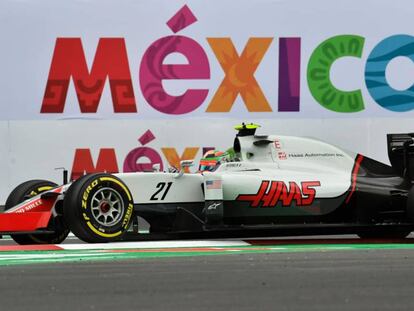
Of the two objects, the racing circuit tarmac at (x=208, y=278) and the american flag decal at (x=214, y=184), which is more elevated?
the american flag decal at (x=214, y=184)

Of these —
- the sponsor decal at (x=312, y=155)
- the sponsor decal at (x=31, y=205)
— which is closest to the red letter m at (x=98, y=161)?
the sponsor decal at (x=31, y=205)

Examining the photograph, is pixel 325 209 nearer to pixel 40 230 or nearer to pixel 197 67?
pixel 40 230

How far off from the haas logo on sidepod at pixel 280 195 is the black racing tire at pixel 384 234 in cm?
85

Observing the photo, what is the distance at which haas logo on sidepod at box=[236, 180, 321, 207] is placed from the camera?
10.6 meters

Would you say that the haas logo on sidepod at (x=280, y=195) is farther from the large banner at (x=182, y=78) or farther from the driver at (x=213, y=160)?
the large banner at (x=182, y=78)

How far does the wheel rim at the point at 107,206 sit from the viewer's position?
1020 centimetres

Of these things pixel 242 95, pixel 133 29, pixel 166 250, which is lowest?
pixel 166 250

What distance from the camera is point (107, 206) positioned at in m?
10.3

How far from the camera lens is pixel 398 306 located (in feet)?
18.7

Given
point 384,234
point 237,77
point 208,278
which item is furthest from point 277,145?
point 208,278

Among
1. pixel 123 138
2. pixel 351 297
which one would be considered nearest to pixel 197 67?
pixel 123 138

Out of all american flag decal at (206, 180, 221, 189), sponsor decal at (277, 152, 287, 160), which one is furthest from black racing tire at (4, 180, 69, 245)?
sponsor decal at (277, 152, 287, 160)

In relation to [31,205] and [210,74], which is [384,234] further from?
[210,74]

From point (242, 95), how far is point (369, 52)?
2075mm
